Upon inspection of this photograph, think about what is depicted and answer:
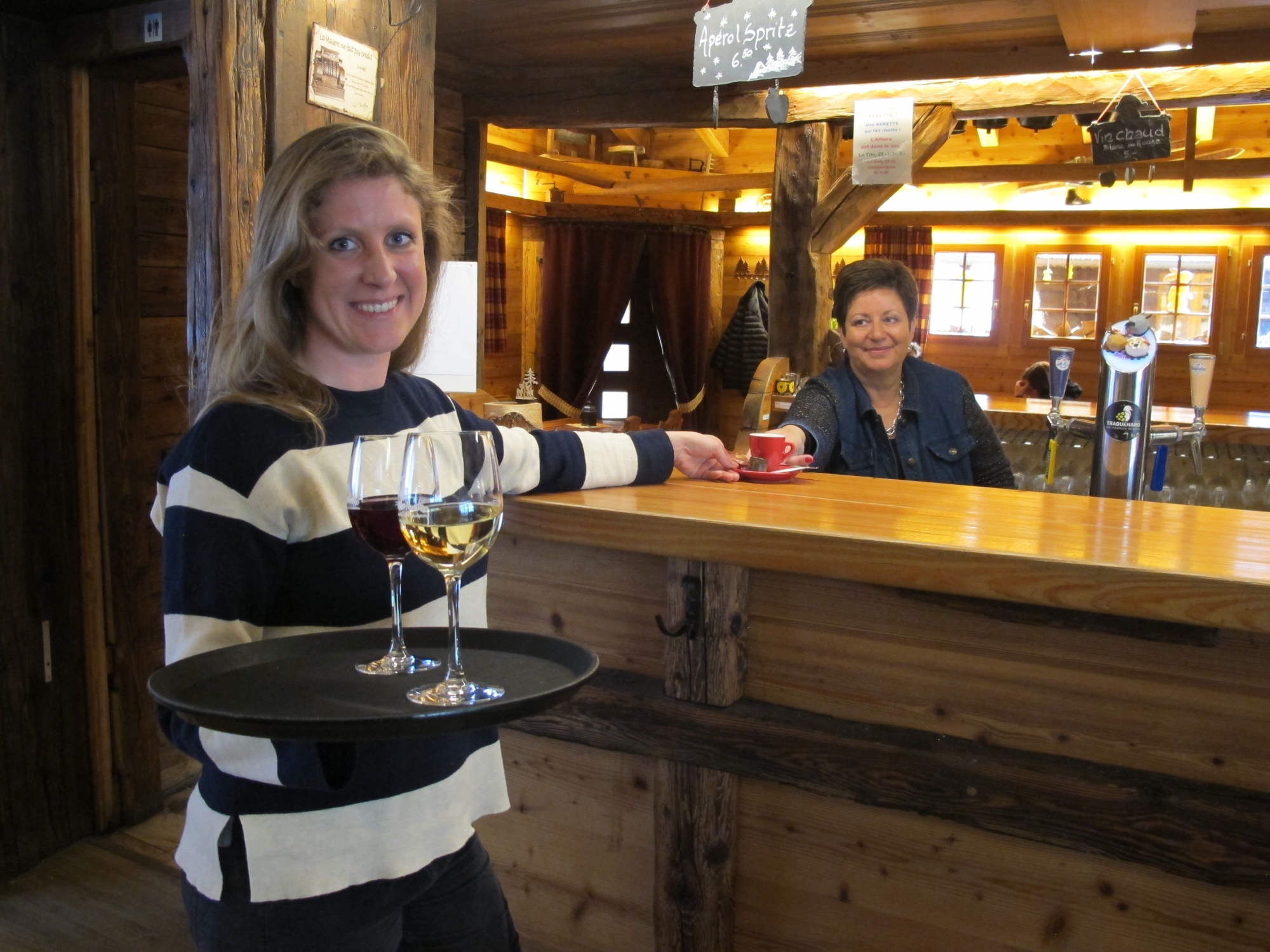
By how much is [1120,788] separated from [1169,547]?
354 millimetres

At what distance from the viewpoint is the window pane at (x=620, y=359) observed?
976 centimetres

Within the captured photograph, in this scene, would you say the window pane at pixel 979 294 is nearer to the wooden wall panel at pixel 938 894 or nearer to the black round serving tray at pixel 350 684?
the wooden wall panel at pixel 938 894

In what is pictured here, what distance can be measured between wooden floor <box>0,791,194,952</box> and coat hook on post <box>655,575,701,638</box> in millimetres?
1901

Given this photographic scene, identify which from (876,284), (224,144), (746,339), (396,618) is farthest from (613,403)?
(396,618)

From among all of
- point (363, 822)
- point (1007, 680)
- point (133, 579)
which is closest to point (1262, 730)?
point (1007, 680)

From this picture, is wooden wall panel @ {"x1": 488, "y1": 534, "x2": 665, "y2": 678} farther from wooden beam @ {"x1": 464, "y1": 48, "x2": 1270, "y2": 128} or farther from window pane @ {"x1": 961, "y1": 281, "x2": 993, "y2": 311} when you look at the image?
window pane @ {"x1": 961, "y1": 281, "x2": 993, "y2": 311}

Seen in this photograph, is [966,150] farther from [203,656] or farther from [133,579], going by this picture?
[203,656]

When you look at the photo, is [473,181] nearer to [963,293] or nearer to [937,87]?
[937,87]

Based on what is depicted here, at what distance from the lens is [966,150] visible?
897 centimetres

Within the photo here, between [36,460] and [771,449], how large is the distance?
2.33 metres

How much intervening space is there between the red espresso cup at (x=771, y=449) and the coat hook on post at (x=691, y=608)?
1.26 ft

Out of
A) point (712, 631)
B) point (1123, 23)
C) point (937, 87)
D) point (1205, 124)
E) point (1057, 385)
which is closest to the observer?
point (712, 631)

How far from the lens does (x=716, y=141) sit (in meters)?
8.86

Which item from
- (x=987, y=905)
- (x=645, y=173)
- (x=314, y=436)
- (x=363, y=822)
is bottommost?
(x=987, y=905)
